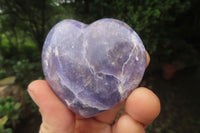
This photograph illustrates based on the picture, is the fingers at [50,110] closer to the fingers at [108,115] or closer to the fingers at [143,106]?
the fingers at [108,115]

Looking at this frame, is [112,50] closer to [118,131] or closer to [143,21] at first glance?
[118,131]

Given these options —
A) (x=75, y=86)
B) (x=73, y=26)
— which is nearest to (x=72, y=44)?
(x=73, y=26)

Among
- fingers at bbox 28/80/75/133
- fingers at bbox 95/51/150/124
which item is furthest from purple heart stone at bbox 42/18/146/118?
fingers at bbox 95/51/150/124

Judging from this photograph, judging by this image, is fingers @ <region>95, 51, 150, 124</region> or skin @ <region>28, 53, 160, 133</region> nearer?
skin @ <region>28, 53, 160, 133</region>

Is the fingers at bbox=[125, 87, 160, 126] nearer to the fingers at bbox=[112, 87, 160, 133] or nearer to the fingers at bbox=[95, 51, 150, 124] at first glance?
the fingers at bbox=[112, 87, 160, 133]

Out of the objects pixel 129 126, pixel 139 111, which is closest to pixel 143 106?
pixel 139 111

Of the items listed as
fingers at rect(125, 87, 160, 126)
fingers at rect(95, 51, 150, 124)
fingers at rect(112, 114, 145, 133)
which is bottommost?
fingers at rect(95, 51, 150, 124)
